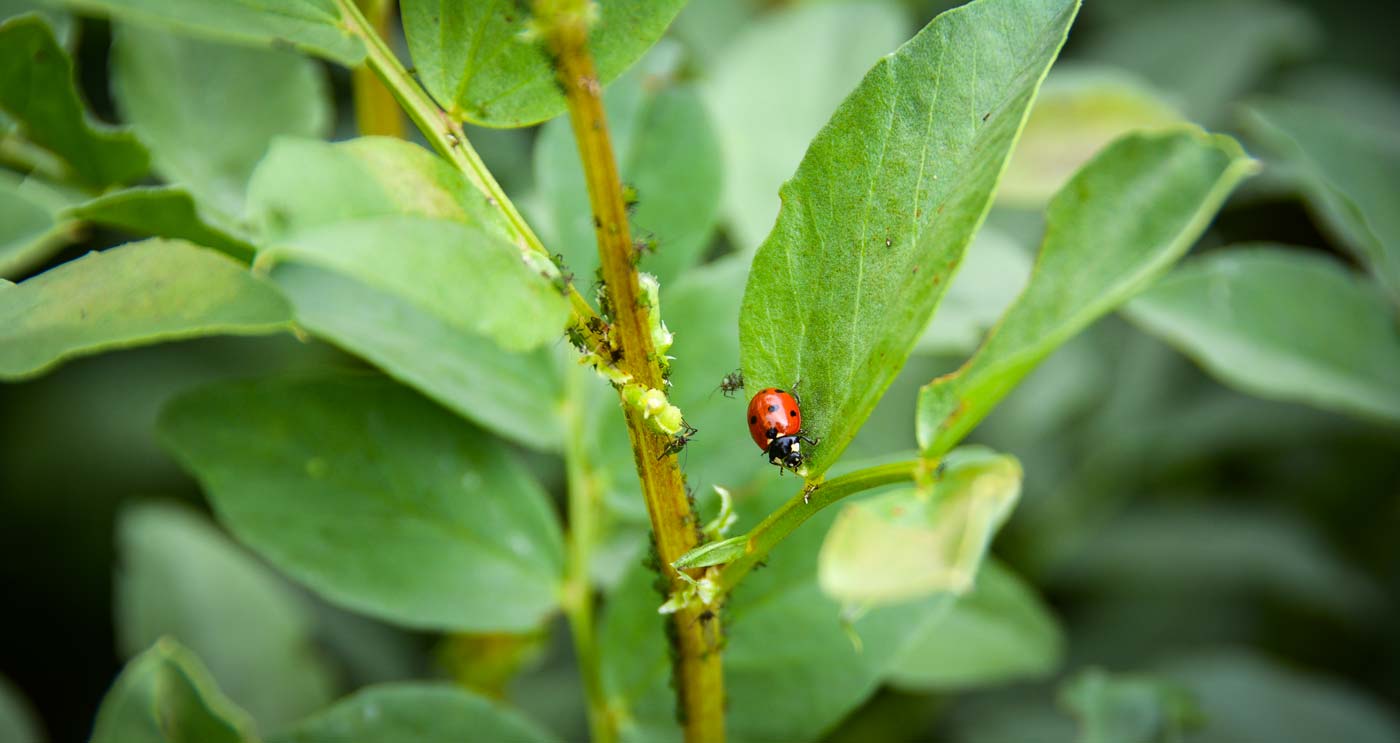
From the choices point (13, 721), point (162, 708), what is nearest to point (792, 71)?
point (162, 708)

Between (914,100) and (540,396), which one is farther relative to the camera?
(540,396)

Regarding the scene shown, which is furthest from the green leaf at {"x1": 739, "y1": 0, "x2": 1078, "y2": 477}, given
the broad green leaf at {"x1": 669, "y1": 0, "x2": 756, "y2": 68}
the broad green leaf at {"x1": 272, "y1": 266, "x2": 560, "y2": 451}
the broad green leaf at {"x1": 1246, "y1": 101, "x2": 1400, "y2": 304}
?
the broad green leaf at {"x1": 669, "y1": 0, "x2": 756, "y2": 68}

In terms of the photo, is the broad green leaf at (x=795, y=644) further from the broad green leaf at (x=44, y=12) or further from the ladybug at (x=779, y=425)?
the broad green leaf at (x=44, y=12)

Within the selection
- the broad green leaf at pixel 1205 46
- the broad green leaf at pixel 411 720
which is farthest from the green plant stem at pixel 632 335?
the broad green leaf at pixel 1205 46

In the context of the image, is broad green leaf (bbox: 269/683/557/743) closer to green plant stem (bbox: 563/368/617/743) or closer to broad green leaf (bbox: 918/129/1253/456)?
green plant stem (bbox: 563/368/617/743)

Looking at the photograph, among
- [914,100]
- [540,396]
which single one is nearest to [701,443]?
[540,396]

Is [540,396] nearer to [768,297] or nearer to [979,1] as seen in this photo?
[768,297]

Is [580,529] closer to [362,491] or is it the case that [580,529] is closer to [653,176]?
[362,491]
